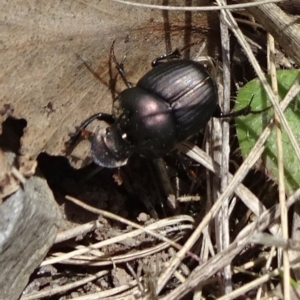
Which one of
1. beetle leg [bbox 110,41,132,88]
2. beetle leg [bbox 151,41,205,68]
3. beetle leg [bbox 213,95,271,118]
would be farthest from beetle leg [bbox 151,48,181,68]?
beetle leg [bbox 213,95,271,118]

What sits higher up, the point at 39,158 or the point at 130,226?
the point at 39,158

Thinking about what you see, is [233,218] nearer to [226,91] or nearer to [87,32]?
[226,91]

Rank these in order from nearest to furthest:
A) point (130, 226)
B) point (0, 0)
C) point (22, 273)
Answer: point (0, 0) → point (22, 273) → point (130, 226)

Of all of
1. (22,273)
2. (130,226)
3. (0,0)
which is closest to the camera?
(0,0)

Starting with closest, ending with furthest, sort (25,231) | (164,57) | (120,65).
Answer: (25,231) < (120,65) < (164,57)

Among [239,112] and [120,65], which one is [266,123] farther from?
[120,65]

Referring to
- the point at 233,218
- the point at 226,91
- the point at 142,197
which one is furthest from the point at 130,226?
the point at 226,91

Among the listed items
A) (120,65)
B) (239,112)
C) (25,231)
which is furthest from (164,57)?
(25,231)

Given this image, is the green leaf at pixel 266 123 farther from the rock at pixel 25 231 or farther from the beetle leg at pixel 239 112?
the rock at pixel 25 231
